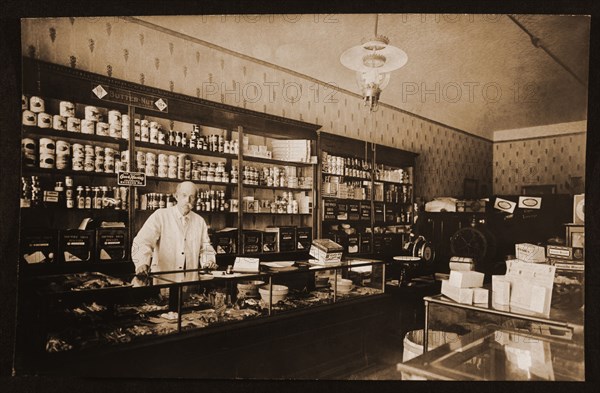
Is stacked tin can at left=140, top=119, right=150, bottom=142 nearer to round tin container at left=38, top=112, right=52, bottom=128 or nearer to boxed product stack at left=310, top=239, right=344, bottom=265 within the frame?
round tin container at left=38, top=112, right=52, bottom=128

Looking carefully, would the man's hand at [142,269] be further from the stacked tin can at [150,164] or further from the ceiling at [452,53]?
the ceiling at [452,53]

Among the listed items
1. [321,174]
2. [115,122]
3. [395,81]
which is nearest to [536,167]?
[395,81]

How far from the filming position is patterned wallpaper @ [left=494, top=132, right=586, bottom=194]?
92.4 inches

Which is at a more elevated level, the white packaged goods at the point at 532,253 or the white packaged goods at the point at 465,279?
the white packaged goods at the point at 532,253

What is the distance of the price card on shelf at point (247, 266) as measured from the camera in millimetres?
2602

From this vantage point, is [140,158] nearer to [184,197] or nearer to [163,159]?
[163,159]

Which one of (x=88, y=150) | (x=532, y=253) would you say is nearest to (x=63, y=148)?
(x=88, y=150)

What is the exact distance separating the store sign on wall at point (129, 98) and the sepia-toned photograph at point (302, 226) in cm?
2

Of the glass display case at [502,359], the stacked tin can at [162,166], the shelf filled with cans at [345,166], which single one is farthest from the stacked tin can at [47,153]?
the glass display case at [502,359]

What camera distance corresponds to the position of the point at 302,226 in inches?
133

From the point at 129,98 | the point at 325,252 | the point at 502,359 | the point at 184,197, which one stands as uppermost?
the point at 129,98

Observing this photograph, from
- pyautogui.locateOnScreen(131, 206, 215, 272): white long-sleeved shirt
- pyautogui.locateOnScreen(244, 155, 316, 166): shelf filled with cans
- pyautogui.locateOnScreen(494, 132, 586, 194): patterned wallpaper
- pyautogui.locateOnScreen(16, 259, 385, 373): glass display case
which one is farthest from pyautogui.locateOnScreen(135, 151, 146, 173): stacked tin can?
pyautogui.locateOnScreen(494, 132, 586, 194): patterned wallpaper

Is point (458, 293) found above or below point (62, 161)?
below

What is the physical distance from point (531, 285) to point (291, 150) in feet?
8.14
